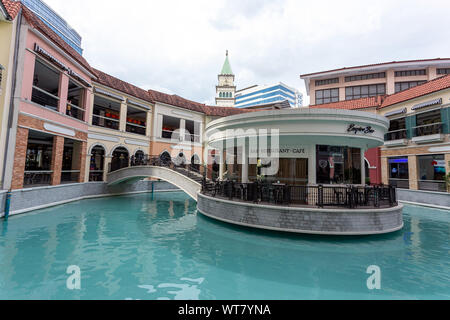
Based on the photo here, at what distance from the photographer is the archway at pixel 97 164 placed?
62.1ft

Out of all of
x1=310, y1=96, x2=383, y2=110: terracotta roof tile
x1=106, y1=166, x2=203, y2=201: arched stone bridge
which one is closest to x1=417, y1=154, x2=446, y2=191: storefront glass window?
x1=310, y1=96, x2=383, y2=110: terracotta roof tile

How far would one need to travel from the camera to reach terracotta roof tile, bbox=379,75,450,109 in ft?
53.5

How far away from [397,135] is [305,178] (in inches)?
610

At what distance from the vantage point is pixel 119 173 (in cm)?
1880

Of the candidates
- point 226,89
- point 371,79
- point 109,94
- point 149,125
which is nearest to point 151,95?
point 149,125

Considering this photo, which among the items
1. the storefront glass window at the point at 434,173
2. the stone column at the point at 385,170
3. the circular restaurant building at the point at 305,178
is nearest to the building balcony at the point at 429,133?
the storefront glass window at the point at 434,173

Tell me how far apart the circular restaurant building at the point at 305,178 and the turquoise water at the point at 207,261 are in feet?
2.15

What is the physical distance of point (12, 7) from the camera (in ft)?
33.9

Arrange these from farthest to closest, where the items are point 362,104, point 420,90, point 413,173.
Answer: point 362,104 → point 413,173 → point 420,90

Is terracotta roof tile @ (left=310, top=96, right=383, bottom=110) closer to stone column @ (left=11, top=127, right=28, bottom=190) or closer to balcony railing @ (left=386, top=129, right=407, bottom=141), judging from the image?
balcony railing @ (left=386, top=129, right=407, bottom=141)

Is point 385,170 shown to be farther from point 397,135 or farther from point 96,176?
point 96,176

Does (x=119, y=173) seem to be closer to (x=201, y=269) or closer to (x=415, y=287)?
(x=201, y=269)

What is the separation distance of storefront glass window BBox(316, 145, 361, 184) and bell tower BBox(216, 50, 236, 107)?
5162cm

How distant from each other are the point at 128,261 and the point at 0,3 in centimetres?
1296
